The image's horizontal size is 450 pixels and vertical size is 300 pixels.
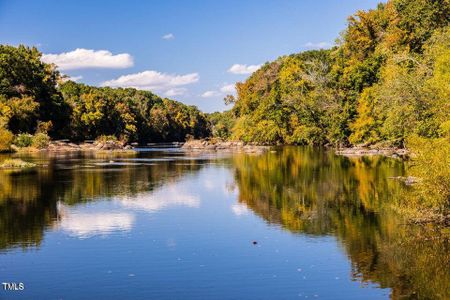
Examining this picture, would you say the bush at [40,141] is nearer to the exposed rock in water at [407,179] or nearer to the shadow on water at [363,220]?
the shadow on water at [363,220]

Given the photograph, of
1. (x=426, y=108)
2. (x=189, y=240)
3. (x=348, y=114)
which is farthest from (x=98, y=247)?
(x=348, y=114)

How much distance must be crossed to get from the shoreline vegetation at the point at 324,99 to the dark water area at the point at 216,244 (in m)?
5.52

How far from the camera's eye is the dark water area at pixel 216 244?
17047 mm

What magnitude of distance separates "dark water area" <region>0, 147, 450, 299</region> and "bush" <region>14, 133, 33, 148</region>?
6585 cm

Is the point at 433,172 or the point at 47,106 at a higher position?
the point at 47,106

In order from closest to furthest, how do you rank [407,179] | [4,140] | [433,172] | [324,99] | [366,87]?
[433,172], [407,179], [4,140], [366,87], [324,99]

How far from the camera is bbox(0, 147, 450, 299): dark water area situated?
17.0m

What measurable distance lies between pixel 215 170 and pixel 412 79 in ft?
73.7

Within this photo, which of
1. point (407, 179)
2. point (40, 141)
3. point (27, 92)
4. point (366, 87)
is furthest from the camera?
point (27, 92)

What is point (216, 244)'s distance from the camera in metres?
23.0

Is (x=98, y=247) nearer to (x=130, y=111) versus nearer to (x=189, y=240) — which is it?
(x=189, y=240)

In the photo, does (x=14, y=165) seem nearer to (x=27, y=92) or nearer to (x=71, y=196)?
(x=71, y=196)

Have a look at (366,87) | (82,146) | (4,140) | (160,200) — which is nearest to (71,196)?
(160,200)

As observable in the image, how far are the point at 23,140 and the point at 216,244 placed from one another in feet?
296
